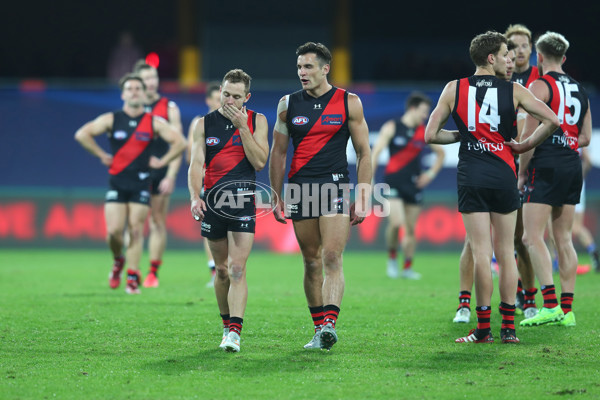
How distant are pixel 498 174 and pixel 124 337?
3574mm

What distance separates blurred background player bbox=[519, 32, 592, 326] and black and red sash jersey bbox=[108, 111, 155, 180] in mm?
5193

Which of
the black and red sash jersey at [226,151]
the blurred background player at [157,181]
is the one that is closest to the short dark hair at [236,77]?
the black and red sash jersey at [226,151]


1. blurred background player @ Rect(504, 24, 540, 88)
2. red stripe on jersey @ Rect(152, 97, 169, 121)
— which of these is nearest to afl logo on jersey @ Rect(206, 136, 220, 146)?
blurred background player @ Rect(504, 24, 540, 88)

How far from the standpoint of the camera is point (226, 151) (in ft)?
23.4

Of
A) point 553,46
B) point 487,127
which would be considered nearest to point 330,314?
point 487,127

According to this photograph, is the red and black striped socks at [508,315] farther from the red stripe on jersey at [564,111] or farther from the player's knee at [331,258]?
the red stripe on jersey at [564,111]

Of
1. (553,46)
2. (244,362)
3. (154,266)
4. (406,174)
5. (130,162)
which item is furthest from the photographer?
(406,174)

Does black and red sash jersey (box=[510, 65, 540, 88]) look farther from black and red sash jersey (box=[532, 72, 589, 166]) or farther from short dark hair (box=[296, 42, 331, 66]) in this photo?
short dark hair (box=[296, 42, 331, 66])

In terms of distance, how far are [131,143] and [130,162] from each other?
0.87ft

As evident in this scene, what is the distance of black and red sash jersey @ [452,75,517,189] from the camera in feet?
23.3

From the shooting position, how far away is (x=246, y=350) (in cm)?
693

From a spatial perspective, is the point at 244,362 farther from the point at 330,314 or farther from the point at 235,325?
the point at 330,314

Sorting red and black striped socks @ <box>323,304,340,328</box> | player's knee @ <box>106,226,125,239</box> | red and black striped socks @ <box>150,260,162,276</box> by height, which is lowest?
red and black striped socks @ <box>150,260,162,276</box>

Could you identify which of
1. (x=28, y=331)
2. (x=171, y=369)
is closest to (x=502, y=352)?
(x=171, y=369)
